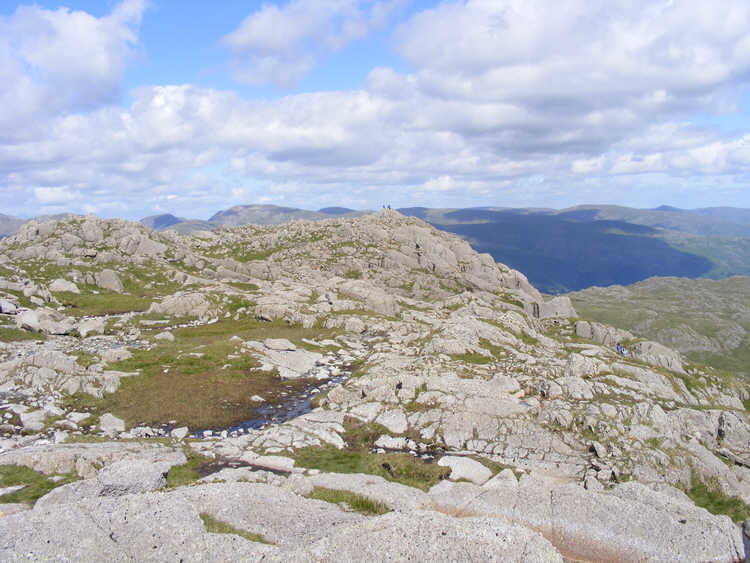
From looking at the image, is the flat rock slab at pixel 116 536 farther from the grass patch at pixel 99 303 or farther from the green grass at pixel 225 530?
the grass patch at pixel 99 303

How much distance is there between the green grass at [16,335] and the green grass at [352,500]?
70705 mm

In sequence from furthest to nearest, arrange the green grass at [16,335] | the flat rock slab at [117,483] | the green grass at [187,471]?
the green grass at [16,335]
the green grass at [187,471]
the flat rock slab at [117,483]

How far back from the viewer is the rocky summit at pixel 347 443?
18.5 metres

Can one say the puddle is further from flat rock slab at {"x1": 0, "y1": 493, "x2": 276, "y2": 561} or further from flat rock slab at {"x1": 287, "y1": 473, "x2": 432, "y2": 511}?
flat rock slab at {"x1": 0, "y1": 493, "x2": 276, "y2": 561}

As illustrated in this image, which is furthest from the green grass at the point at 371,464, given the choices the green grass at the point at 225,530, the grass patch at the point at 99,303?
the grass patch at the point at 99,303

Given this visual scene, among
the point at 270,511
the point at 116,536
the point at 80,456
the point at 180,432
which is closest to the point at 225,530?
the point at 270,511

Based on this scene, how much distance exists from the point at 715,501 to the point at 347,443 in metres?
29.5

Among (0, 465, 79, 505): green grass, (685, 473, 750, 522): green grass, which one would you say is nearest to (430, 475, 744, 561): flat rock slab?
(685, 473, 750, 522): green grass

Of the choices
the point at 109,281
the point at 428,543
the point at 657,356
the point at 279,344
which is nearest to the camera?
the point at 428,543

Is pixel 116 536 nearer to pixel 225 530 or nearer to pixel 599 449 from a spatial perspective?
pixel 225 530

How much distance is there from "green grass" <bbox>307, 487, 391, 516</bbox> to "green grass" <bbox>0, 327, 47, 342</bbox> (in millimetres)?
70705

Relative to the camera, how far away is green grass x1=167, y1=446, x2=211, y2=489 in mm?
26656

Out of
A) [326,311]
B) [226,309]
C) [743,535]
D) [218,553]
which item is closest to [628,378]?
[743,535]

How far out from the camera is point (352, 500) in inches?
965
